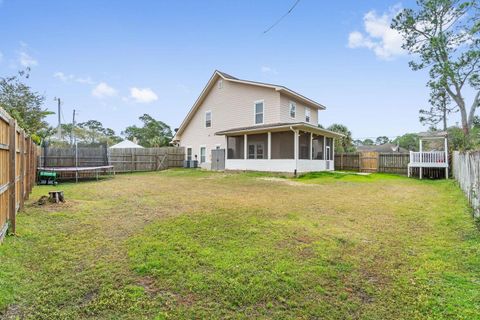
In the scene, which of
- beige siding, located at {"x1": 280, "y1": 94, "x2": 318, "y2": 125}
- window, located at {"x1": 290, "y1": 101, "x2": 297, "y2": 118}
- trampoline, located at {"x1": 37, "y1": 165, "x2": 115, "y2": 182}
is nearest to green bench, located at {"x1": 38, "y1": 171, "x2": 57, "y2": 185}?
trampoline, located at {"x1": 37, "y1": 165, "x2": 115, "y2": 182}

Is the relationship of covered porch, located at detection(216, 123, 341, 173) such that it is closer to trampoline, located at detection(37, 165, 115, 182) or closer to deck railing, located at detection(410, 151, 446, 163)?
deck railing, located at detection(410, 151, 446, 163)

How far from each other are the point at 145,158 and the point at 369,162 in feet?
58.1

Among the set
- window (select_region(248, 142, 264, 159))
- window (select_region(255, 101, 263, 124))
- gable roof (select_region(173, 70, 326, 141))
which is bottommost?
window (select_region(248, 142, 264, 159))

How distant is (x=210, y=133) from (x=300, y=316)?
20.8 metres

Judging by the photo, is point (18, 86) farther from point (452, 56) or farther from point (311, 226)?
point (452, 56)

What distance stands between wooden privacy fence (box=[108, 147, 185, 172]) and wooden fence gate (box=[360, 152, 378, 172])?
15.4m

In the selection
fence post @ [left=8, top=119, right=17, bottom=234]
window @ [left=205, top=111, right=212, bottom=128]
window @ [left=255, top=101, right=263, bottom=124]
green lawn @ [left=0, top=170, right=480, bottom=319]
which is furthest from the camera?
window @ [left=205, top=111, right=212, bottom=128]

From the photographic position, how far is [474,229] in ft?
15.8

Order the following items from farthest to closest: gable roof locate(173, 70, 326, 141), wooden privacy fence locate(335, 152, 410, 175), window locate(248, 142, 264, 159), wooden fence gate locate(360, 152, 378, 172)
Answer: wooden fence gate locate(360, 152, 378, 172), window locate(248, 142, 264, 159), wooden privacy fence locate(335, 152, 410, 175), gable roof locate(173, 70, 326, 141)

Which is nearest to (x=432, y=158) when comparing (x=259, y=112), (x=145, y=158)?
(x=259, y=112)

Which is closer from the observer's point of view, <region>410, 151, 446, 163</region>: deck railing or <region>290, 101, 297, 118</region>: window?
<region>410, 151, 446, 163</region>: deck railing

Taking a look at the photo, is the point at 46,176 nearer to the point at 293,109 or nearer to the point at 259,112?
the point at 259,112

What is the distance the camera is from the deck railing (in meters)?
15.0

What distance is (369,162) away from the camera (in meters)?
20.0
